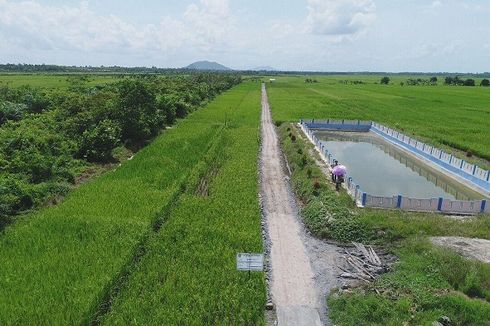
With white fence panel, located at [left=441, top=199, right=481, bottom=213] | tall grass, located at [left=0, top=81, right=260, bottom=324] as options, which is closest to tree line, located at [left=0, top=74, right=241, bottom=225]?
tall grass, located at [left=0, top=81, right=260, bottom=324]

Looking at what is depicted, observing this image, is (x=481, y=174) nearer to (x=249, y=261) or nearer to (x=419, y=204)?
(x=419, y=204)

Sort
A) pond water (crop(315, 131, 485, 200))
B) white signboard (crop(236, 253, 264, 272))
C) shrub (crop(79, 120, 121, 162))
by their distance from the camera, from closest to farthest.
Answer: white signboard (crop(236, 253, 264, 272)) < pond water (crop(315, 131, 485, 200)) < shrub (crop(79, 120, 121, 162))

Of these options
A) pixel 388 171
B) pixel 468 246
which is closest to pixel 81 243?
pixel 468 246

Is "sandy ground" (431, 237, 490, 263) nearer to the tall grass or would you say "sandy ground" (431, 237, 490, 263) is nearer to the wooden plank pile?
the wooden plank pile

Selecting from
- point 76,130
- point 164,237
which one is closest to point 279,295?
point 164,237

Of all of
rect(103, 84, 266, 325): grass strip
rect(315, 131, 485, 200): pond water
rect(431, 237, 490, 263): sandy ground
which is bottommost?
rect(315, 131, 485, 200): pond water

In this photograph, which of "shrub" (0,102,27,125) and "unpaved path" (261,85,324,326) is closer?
"unpaved path" (261,85,324,326)

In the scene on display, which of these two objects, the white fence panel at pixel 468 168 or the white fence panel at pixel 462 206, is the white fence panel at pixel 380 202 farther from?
the white fence panel at pixel 468 168

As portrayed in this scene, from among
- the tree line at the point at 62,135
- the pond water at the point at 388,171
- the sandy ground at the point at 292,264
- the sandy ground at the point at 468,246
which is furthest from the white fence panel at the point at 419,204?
the tree line at the point at 62,135
